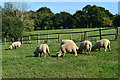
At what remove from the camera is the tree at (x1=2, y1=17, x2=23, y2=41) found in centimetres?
2931

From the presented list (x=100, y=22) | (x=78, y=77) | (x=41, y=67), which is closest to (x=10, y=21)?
(x=41, y=67)

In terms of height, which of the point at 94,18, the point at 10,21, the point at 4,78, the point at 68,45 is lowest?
the point at 4,78

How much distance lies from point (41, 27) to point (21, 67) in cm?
6777

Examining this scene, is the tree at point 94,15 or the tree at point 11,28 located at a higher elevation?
the tree at point 94,15

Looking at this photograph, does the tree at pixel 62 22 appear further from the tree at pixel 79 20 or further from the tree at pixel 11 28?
the tree at pixel 11 28

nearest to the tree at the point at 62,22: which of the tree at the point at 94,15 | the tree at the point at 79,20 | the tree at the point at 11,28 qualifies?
the tree at the point at 79,20

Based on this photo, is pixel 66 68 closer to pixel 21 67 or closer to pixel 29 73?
pixel 29 73

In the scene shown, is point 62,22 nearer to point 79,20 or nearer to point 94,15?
point 79,20

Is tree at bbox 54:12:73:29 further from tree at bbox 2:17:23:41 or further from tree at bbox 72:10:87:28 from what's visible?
tree at bbox 2:17:23:41

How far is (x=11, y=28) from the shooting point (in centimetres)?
2928

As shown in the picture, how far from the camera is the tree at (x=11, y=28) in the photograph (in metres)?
29.3

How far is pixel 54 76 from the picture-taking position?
22.2ft

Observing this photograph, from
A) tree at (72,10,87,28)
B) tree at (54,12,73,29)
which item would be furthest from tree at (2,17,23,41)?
tree at (54,12,73,29)

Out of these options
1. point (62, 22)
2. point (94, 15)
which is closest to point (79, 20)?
point (94, 15)
